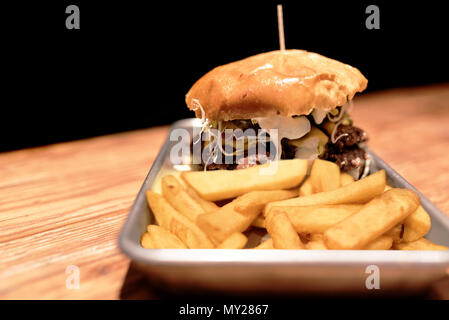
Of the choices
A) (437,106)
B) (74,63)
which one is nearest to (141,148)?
(74,63)

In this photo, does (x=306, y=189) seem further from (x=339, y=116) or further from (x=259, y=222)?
(x=339, y=116)

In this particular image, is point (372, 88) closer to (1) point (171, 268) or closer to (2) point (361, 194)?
(2) point (361, 194)

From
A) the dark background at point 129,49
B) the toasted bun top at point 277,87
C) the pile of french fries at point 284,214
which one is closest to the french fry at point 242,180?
the pile of french fries at point 284,214

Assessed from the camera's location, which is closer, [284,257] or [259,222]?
[284,257]

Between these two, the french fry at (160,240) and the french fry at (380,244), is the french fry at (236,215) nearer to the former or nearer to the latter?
the french fry at (160,240)

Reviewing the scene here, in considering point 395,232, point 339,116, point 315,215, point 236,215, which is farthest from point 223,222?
point 339,116

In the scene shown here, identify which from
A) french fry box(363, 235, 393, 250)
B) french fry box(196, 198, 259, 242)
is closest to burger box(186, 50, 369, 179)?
french fry box(196, 198, 259, 242)

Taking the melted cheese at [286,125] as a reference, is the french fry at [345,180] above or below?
below
